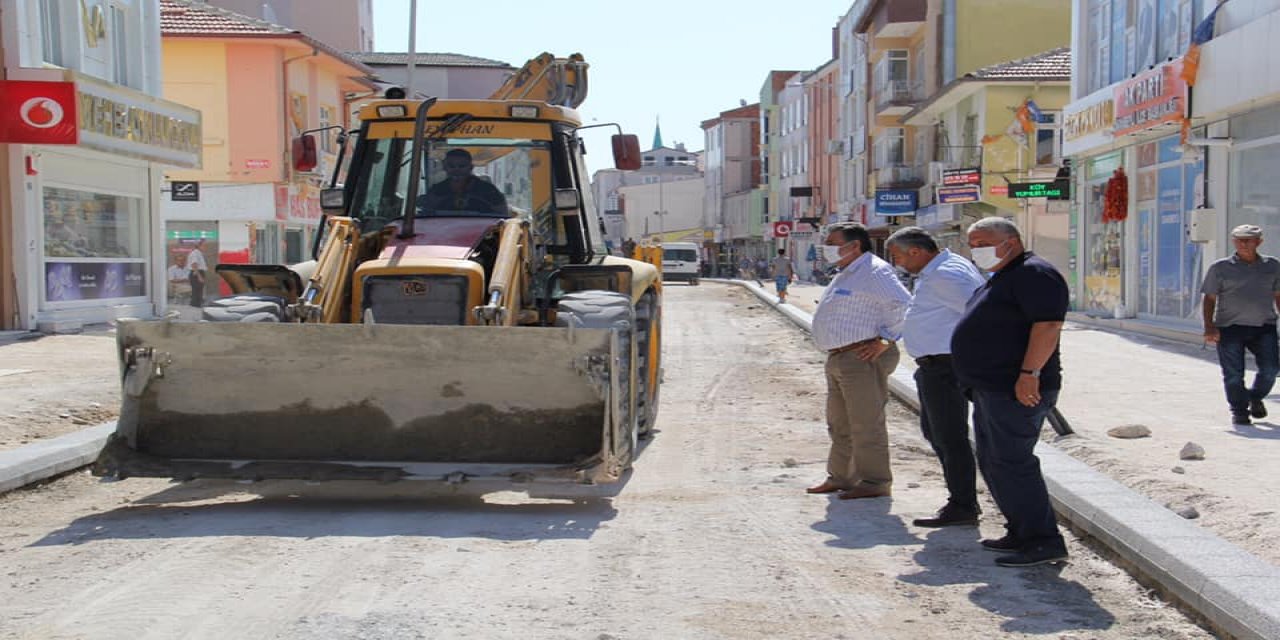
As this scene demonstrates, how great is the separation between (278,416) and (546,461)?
1.52 metres

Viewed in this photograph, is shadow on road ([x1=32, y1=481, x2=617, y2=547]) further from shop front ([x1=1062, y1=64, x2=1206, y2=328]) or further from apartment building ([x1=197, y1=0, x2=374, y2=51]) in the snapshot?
apartment building ([x1=197, y1=0, x2=374, y2=51])

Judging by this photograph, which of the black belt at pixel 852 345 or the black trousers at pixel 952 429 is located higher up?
the black belt at pixel 852 345

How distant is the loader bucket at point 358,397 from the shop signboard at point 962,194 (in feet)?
92.0

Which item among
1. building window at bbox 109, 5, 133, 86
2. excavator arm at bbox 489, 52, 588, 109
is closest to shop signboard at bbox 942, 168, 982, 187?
building window at bbox 109, 5, 133, 86

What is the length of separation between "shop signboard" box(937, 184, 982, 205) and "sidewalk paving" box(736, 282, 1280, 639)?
20225 millimetres

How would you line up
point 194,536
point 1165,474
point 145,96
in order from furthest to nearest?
1. point 145,96
2. point 1165,474
3. point 194,536

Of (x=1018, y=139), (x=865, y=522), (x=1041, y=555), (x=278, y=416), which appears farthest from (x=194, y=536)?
(x=1018, y=139)

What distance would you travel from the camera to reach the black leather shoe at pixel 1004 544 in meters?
6.27

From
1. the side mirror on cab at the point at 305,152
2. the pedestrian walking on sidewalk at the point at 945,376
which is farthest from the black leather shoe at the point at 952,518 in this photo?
the side mirror on cab at the point at 305,152

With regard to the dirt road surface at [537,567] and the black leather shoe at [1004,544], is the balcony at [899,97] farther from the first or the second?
the black leather shoe at [1004,544]

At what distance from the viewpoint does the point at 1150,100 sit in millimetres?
19625

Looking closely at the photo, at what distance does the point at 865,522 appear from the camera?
7.28m

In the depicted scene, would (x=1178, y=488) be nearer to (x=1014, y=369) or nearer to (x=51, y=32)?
(x=1014, y=369)

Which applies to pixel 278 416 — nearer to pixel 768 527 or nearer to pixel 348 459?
pixel 348 459
